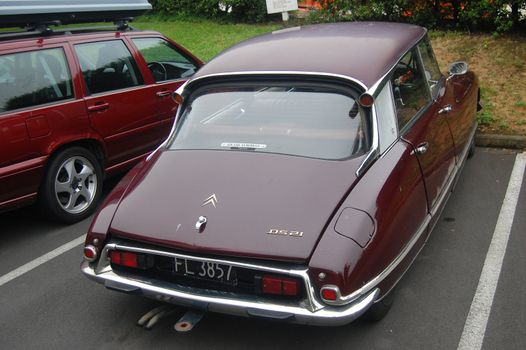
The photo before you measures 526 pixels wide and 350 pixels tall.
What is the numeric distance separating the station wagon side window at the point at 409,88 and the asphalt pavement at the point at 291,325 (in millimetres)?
1086

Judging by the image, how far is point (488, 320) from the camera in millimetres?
3359

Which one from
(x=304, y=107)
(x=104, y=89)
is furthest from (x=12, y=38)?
(x=304, y=107)

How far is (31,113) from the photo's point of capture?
4.70 m

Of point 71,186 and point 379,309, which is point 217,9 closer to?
point 71,186

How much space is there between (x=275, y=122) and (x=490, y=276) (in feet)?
6.09

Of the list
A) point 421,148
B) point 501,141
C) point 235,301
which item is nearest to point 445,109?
point 421,148

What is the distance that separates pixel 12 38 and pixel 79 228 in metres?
1.82

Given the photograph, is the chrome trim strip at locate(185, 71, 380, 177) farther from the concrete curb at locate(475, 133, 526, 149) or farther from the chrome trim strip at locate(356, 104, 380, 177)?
the concrete curb at locate(475, 133, 526, 149)

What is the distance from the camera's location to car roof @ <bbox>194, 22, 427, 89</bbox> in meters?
3.69

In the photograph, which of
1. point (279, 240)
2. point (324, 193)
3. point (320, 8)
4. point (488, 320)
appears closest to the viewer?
point (279, 240)

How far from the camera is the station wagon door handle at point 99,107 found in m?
5.20

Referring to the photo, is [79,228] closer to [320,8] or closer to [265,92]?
[265,92]

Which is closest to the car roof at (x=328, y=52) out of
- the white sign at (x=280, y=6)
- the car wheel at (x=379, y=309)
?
the car wheel at (x=379, y=309)

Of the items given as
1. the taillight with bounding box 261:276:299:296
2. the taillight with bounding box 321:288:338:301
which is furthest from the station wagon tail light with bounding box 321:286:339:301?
the taillight with bounding box 261:276:299:296
